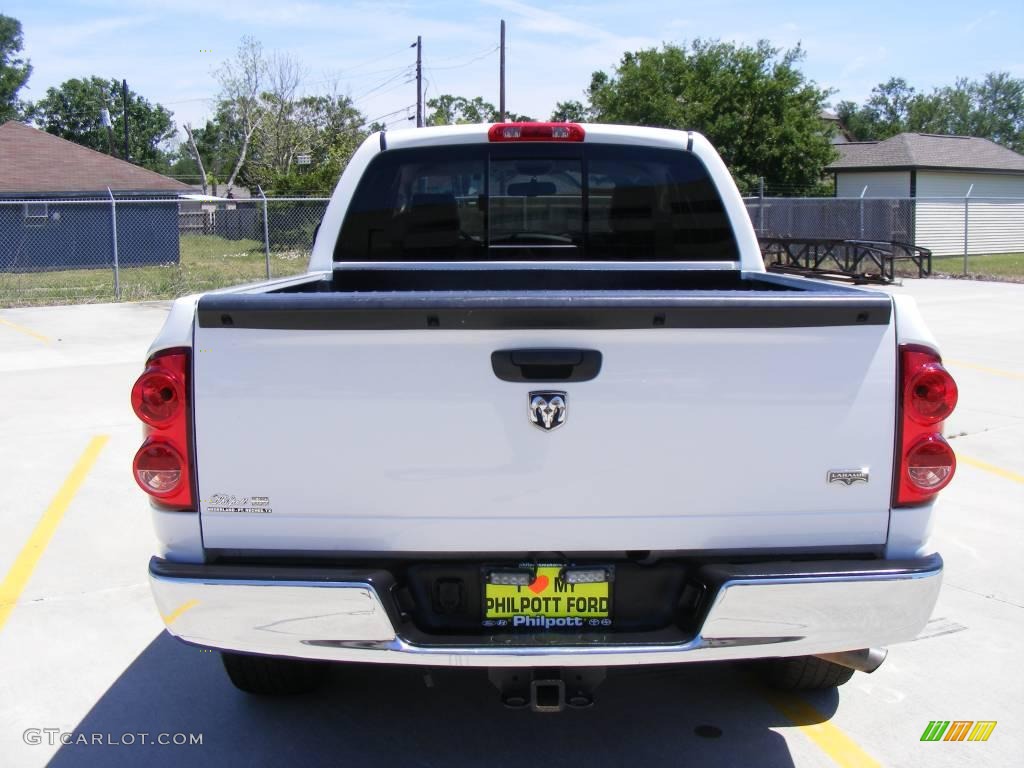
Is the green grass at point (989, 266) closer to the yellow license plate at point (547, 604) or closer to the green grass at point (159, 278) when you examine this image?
the green grass at point (159, 278)

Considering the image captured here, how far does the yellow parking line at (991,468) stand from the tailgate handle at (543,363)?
17.2ft

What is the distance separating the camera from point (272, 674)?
3.73 m

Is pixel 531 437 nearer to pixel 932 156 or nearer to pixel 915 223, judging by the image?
pixel 915 223

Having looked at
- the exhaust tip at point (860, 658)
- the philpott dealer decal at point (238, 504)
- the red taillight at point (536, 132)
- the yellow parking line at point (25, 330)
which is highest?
the red taillight at point (536, 132)

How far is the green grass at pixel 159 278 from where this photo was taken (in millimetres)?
19969

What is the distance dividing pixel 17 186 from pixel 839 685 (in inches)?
1239

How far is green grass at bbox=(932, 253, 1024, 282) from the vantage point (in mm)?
24391

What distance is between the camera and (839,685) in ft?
12.9

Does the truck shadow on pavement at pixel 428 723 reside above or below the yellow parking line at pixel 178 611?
below

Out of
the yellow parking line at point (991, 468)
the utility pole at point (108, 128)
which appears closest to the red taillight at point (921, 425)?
the yellow parking line at point (991, 468)

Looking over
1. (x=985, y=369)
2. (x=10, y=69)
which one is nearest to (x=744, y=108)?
(x=985, y=369)

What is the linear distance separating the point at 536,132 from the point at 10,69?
78.8 meters

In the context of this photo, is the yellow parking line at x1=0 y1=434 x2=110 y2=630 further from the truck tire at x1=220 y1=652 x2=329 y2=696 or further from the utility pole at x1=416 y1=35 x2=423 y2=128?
the utility pole at x1=416 y1=35 x2=423 y2=128

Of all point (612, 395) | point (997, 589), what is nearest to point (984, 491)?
point (997, 589)
